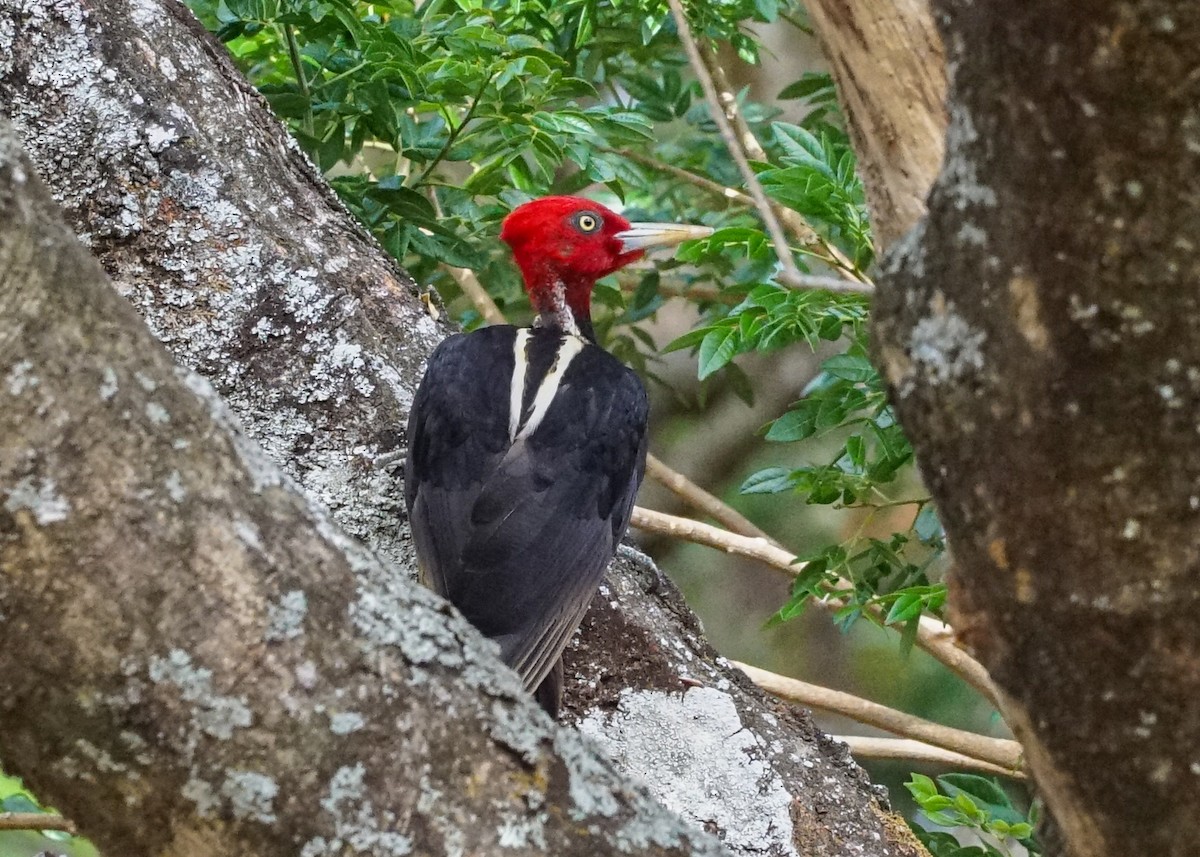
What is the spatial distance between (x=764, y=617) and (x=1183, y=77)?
5081 millimetres

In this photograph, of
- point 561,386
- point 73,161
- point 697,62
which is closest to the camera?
point 697,62

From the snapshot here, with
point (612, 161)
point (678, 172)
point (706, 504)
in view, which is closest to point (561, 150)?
point (612, 161)

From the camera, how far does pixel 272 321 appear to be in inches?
89.2

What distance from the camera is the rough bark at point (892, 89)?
168cm

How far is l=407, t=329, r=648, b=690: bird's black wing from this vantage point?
2303mm

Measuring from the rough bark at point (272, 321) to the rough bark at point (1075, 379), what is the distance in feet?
3.30

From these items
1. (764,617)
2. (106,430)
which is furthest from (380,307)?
(764,617)

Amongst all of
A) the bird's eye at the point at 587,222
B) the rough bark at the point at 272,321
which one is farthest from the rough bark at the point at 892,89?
the bird's eye at the point at 587,222

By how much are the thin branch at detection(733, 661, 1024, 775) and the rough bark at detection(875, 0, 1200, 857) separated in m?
1.90

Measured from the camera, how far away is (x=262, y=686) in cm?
110

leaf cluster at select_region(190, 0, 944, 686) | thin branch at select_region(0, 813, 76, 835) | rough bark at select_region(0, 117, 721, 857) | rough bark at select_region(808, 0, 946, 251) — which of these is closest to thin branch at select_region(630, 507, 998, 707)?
leaf cluster at select_region(190, 0, 944, 686)

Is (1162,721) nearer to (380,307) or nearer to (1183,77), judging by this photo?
(1183,77)

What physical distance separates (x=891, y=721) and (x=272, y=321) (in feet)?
5.42

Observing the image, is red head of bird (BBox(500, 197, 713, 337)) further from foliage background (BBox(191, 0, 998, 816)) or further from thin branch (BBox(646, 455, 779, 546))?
thin branch (BBox(646, 455, 779, 546))
